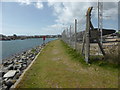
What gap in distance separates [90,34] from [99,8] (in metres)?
3.43

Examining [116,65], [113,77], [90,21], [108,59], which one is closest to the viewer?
[113,77]

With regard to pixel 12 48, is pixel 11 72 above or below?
above

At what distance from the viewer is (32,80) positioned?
5211mm

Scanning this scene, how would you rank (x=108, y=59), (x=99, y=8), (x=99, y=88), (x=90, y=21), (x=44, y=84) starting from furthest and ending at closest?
1. (x=99, y=8)
2. (x=90, y=21)
3. (x=108, y=59)
4. (x=44, y=84)
5. (x=99, y=88)

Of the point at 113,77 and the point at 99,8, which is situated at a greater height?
the point at 99,8

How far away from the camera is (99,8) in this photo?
9898 mm

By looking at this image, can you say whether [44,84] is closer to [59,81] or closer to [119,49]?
[59,81]

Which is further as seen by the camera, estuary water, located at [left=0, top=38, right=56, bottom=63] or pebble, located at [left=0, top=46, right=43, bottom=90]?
estuary water, located at [left=0, top=38, right=56, bottom=63]

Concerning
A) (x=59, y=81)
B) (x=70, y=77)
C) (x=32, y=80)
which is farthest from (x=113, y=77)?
(x=32, y=80)

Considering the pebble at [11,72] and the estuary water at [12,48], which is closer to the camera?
the pebble at [11,72]

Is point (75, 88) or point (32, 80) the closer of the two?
point (75, 88)

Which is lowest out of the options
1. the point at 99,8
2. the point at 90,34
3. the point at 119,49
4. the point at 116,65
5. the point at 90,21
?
the point at 116,65

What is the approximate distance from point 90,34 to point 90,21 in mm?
709

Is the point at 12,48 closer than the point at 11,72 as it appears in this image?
No
